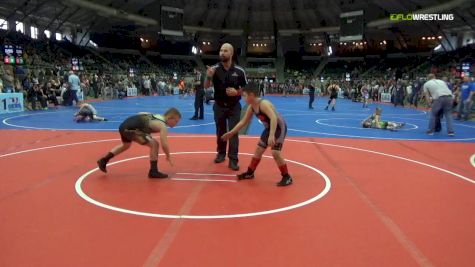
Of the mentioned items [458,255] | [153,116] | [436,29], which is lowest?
[458,255]

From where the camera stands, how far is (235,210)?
4.29 m

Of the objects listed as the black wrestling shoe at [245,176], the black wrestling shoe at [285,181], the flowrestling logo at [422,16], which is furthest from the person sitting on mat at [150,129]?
the flowrestling logo at [422,16]

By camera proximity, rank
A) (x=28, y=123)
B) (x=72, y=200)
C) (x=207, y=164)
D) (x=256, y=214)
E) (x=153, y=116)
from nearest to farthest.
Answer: (x=256, y=214)
(x=72, y=200)
(x=153, y=116)
(x=207, y=164)
(x=28, y=123)

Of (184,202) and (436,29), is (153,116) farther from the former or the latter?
(436,29)

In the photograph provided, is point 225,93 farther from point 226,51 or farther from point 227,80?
point 226,51

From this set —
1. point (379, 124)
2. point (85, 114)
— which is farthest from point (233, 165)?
point (85, 114)

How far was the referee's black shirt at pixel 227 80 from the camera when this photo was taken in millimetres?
6688

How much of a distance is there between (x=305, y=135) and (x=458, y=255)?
747 centimetres

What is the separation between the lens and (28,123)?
12156 millimetres

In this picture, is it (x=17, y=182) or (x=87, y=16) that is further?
(x=87, y=16)

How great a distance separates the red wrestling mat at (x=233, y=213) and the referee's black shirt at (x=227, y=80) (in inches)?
45.1

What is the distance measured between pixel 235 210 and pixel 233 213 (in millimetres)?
108

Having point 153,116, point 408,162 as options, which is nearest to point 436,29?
point 408,162

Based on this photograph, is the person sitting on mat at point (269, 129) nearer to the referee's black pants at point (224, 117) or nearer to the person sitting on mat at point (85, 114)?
the referee's black pants at point (224, 117)
